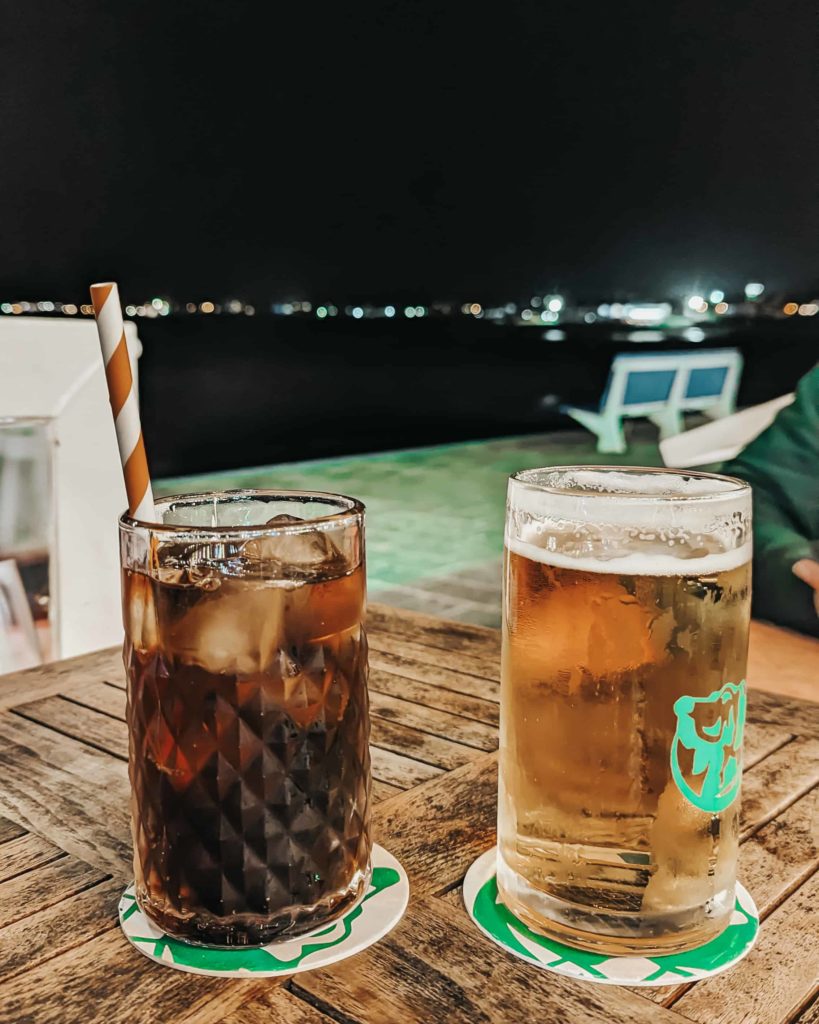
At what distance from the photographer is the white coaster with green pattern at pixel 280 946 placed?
0.47 m

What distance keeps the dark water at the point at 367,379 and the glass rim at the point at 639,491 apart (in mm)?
8504

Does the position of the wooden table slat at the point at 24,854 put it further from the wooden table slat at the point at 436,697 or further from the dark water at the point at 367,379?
the dark water at the point at 367,379

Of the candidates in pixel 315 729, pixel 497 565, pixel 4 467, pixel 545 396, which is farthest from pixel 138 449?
pixel 545 396

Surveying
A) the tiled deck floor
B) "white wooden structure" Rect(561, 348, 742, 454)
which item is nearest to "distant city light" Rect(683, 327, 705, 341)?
the tiled deck floor

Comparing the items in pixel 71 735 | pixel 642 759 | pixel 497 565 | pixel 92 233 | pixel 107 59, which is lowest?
pixel 497 565

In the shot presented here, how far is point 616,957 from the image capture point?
19.2 inches

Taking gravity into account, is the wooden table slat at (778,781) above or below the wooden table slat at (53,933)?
below

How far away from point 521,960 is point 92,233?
1716 cm

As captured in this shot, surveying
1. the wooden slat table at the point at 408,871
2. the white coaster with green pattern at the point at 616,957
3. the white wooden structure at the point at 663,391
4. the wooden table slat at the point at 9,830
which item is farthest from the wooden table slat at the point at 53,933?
the white wooden structure at the point at 663,391

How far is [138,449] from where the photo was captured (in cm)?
53

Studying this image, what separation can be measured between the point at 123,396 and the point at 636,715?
355 mm

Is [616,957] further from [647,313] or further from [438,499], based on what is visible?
[647,313]

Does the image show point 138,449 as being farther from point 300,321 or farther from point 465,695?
point 300,321

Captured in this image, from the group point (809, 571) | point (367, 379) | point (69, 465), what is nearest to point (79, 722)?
point (69, 465)
